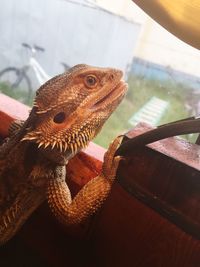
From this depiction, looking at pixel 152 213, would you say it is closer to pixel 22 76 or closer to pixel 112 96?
pixel 112 96

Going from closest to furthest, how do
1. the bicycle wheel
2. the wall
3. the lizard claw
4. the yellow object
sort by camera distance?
the yellow object
the lizard claw
the bicycle wheel
the wall

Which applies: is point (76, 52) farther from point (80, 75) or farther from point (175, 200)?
point (175, 200)

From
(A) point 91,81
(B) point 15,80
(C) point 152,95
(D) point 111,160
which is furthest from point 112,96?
(B) point 15,80

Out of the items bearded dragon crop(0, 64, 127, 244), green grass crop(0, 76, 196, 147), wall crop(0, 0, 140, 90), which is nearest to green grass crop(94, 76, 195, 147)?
green grass crop(0, 76, 196, 147)

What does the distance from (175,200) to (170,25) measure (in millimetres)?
299

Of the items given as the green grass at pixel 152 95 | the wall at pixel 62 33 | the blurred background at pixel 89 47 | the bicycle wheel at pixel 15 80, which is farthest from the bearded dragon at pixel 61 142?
the wall at pixel 62 33

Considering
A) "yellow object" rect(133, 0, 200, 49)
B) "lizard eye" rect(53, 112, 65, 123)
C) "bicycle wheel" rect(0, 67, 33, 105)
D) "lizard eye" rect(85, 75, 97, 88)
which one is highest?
"yellow object" rect(133, 0, 200, 49)

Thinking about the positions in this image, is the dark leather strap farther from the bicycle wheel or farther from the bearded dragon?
the bicycle wheel

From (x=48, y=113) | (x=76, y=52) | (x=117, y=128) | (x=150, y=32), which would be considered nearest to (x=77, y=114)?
(x=48, y=113)

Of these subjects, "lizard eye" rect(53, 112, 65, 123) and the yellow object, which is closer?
the yellow object

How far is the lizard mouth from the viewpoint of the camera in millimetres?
771

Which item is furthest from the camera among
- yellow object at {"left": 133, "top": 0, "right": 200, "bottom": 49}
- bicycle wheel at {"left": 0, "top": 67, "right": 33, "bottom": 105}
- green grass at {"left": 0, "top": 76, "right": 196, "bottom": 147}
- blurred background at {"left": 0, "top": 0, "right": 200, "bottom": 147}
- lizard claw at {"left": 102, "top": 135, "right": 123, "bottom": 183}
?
bicycle wheel at {"left": 0, "top": 67, "right": 33, "bottom": 105}

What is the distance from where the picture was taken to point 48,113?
753 millimetres

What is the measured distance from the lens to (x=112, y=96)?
2.55 feet
